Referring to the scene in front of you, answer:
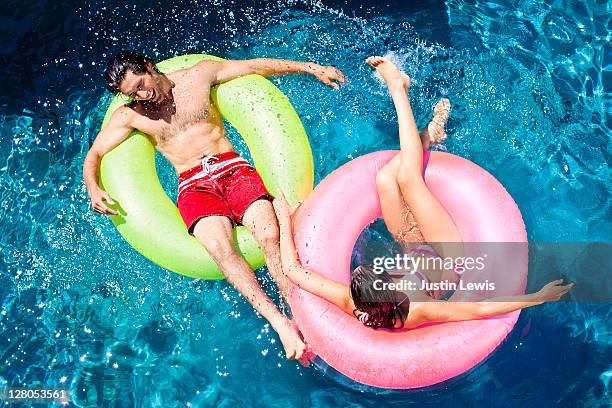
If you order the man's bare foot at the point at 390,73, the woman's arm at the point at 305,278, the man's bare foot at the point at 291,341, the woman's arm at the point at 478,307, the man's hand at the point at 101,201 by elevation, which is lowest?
the man's bare foot at the point at 291,341

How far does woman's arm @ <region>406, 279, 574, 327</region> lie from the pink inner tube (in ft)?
0.20

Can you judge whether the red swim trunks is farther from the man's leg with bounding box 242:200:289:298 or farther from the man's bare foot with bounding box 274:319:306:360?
the man's bare foot with bounding box 274:319:306:360

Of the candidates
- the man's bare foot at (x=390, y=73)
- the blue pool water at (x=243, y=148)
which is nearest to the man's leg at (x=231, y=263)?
the blue pool water at (x=243, y=148)

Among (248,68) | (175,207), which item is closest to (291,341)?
(175,207)

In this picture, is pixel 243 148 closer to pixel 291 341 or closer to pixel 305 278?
pixel 305 278

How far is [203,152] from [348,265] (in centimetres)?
128

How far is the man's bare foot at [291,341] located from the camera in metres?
3.31

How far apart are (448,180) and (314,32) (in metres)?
2.14

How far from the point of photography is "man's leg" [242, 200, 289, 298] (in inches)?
140

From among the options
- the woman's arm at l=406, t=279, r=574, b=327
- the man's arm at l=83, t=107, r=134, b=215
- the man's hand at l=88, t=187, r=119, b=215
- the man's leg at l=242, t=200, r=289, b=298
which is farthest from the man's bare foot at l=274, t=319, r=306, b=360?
the man's arm at l=83, t=107, r=134, b=215

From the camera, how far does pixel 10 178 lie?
183 inches

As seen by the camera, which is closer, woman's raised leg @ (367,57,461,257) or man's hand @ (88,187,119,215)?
woman's raised leg @ (367,57,461,257)

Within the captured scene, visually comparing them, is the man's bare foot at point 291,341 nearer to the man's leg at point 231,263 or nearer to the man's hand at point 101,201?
the man's leg at point 231,263

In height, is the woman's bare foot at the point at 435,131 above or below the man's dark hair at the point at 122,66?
below
